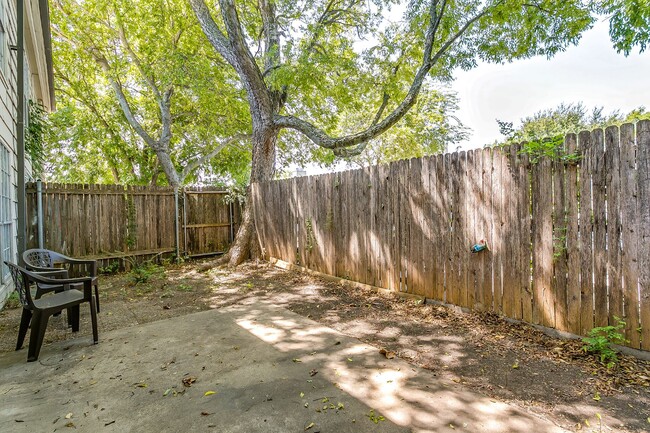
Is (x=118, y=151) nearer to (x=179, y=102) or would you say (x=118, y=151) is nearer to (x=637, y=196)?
(x=179, y=102)

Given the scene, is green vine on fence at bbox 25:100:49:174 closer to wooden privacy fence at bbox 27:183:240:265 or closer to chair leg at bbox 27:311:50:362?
wooden privacy fence at bbox 27:183:240:265

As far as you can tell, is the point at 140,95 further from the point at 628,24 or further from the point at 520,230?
the point at 628,24

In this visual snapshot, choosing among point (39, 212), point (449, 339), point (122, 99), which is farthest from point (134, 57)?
point (449, 339)

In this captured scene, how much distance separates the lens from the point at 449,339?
3189mm

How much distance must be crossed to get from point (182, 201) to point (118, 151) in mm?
8313

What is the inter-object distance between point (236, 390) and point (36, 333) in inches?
80.6

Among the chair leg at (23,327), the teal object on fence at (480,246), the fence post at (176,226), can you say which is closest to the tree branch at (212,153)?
the fence post at (176,226)

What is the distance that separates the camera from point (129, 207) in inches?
293

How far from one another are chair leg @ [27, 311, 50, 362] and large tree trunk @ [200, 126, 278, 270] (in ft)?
14.9

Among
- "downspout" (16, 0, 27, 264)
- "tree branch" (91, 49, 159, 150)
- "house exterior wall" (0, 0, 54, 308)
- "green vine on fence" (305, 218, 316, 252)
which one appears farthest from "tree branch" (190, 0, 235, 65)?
"tree branch" (91, 49, 159, 150)

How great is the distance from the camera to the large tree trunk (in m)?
7.63

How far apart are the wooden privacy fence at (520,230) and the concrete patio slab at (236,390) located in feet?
4.62

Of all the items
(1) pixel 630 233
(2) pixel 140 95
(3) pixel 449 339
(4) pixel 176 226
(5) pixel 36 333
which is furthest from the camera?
(2) pixel 140 95

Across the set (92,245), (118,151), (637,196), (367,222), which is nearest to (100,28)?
(118,151)
